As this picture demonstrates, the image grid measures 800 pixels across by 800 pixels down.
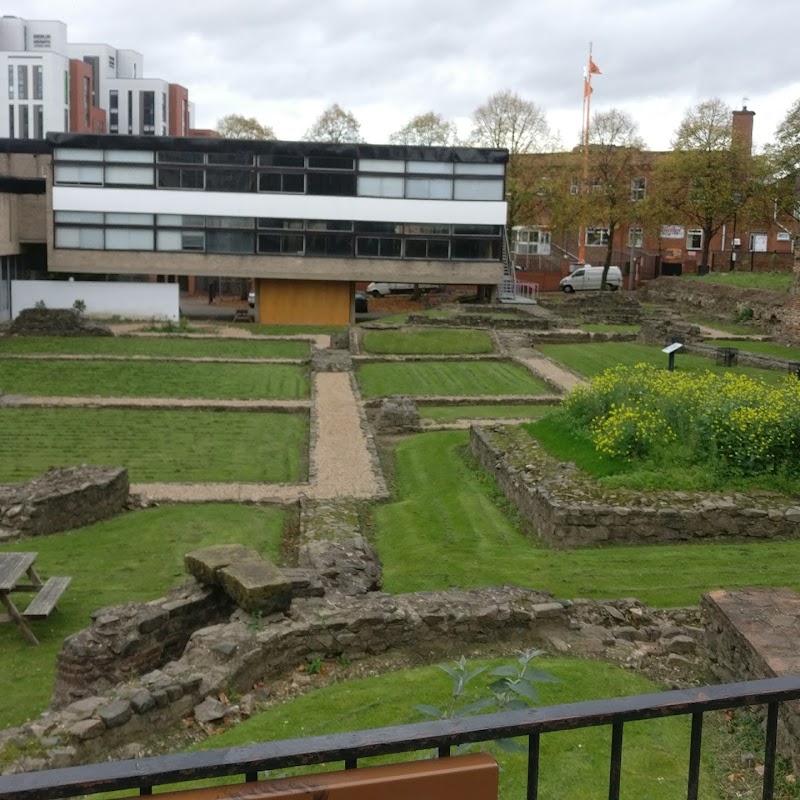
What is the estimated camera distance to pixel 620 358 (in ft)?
117

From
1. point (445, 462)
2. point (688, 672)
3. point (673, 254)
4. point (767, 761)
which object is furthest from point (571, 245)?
point (767, 761)

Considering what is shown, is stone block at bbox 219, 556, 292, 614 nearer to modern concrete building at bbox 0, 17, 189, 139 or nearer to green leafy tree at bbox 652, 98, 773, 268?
green leafy tree at bbox 652, 98, 773, 268

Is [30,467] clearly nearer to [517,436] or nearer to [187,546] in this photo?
[187,546]

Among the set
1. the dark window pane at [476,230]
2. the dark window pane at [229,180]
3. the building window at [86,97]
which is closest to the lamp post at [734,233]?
the dark window pane at [476,230]

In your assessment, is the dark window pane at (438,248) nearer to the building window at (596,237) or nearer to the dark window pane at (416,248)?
the dark window pane at (416,248)

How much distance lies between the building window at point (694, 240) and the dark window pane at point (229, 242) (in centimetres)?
3418

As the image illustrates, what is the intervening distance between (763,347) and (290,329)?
2098 centimetres

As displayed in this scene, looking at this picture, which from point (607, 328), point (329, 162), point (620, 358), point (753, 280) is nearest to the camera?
point (620, 358)

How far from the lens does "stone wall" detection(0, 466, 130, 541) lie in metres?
14.7

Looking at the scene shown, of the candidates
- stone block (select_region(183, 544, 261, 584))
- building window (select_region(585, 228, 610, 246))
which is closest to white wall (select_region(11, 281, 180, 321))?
building window (select_region(585, 228, 610, 246))

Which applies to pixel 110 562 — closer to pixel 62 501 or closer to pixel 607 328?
pixel 62 501

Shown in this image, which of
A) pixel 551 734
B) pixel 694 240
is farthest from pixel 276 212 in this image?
pixel 551 734

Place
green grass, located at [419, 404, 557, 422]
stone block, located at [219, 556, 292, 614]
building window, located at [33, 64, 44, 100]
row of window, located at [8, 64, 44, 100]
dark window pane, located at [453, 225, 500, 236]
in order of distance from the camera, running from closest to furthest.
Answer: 1. stone block, located at [219, 556, 292, 614]
2. green grass, located at [419, 404, 557, 422]
3. dark window pane, located at [453, 225, 500, 236]
4. building window, located at [33, 64, 44, 100]
5. row of window, located at [8, 64, 44, 100]

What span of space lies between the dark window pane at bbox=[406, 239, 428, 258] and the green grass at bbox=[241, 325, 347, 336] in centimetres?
501
